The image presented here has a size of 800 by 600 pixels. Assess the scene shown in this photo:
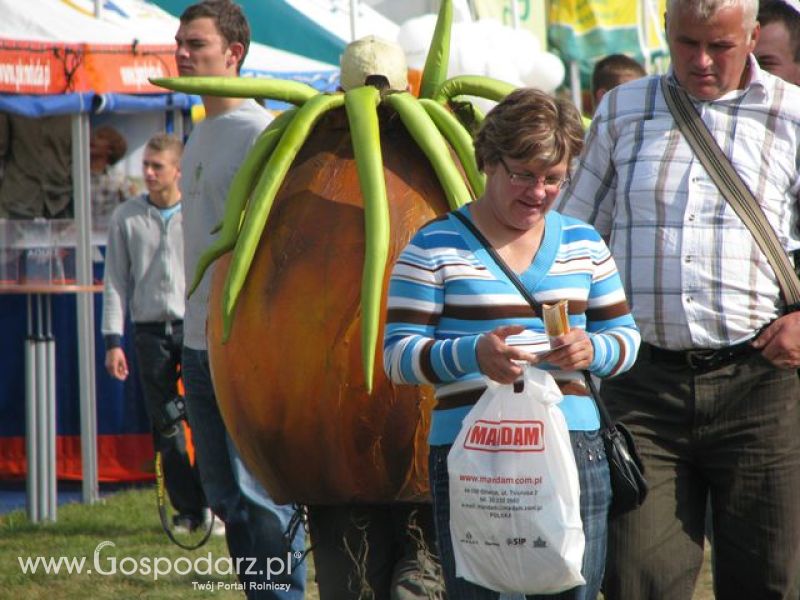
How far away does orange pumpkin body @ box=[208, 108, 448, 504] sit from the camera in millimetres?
3455

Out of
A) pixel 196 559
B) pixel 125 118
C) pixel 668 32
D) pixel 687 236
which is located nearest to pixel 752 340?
pixel 687 236

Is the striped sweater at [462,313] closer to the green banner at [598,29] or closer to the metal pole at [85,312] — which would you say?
the metal pole at [85,312]

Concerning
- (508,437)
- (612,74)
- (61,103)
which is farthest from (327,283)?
(61,103)

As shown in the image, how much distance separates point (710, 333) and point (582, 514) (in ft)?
2.36

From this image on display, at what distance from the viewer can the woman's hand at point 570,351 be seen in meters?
2.94

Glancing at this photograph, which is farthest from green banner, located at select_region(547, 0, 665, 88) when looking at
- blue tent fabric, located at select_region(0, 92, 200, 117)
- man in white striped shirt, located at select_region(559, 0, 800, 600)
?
man in white striped shirt, located at select_region(559, 0, 800, 600)

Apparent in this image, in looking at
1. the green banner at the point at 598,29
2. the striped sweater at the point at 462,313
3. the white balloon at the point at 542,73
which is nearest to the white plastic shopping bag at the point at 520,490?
the striped sweater at the point at 462,313

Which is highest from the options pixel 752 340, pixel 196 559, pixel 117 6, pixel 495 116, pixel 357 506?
pixel 117 6

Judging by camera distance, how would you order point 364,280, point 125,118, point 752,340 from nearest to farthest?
1. point 364,280
2. point 752,340
3. point 125,118

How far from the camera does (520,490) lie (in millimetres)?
2893

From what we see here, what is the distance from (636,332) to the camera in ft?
10.5

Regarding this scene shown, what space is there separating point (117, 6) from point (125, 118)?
787mm

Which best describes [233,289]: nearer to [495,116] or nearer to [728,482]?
[495,116]

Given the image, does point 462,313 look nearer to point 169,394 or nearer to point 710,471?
point 710,471
